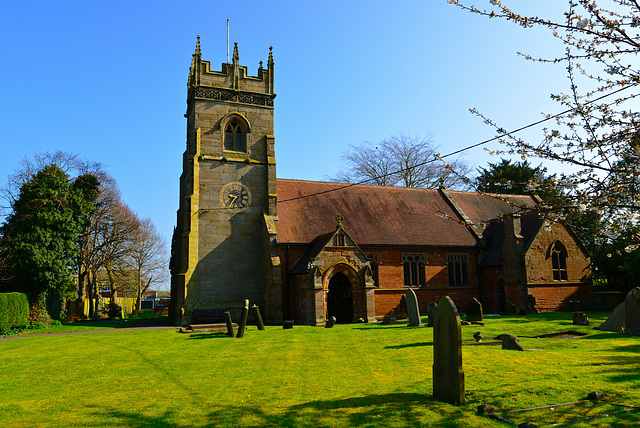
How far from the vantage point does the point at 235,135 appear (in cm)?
2977

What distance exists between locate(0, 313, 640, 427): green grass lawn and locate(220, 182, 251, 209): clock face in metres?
13.9

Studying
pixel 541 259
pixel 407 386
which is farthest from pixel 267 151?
pixel 407 386

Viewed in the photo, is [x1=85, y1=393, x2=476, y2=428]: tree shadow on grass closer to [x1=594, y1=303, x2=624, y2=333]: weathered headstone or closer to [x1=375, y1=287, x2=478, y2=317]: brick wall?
[x1=594, y1=303, x2=624, y2=333]: weathered headstone

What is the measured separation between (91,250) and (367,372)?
3748cm

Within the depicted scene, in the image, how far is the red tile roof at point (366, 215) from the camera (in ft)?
94.9

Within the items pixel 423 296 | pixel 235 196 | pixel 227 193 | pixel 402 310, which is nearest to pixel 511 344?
pixel 402 310

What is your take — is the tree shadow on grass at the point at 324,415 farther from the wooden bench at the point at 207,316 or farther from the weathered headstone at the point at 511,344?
the wooden bench at the point at 207,316

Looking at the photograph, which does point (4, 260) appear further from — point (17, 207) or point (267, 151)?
point (267, 151)

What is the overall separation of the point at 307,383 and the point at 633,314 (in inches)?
492

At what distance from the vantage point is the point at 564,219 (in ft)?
24.7

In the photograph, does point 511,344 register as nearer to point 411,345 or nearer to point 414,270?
point 411,345

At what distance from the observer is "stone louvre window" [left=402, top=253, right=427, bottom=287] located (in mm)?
29547

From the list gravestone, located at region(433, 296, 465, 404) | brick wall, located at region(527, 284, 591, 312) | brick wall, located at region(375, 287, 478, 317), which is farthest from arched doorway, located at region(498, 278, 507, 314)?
gravestone, located at region(433, 296, 465, 404)

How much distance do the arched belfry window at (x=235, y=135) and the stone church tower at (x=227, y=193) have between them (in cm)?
6
